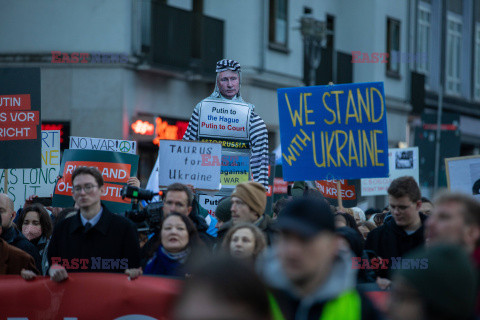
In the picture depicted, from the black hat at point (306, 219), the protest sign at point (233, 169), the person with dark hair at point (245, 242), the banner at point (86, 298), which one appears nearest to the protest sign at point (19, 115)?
the protest sign at point (233, 169)

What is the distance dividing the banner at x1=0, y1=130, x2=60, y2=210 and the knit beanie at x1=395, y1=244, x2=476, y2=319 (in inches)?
356

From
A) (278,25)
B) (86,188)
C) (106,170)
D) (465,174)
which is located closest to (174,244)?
(86,188)

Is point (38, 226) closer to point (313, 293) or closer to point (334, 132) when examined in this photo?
point (334, 132)

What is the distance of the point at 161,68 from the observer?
73.3 feet

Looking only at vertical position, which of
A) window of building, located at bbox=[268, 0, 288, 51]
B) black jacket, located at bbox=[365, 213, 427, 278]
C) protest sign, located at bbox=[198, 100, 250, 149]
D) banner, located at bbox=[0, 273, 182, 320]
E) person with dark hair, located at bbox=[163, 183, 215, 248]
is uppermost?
window of building, located at bbox=[268, 0, 288, 51]

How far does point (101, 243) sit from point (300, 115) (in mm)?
3460

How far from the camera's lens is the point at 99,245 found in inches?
282

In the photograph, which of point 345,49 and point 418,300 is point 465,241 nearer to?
point 418,300

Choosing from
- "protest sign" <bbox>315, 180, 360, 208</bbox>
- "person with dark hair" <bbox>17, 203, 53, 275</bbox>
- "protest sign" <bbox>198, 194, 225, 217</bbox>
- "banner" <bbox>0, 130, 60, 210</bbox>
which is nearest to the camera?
"person with dark hair" <bbox>17, 203, 53, 275</bbox>

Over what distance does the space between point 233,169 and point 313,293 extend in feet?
20.9

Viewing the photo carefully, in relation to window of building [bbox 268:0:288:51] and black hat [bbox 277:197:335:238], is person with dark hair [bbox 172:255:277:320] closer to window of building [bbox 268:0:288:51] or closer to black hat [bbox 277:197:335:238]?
black hat [bbox 277:197:335:238]

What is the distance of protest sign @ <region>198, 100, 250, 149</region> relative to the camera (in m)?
10.0

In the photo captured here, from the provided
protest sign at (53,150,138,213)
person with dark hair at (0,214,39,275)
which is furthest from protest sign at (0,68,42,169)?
person with dark hair at (0,214,39,275)

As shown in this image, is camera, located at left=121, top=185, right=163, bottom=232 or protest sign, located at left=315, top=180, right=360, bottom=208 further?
protest sign, located at left=315, top=180, right=360, bottom=208
